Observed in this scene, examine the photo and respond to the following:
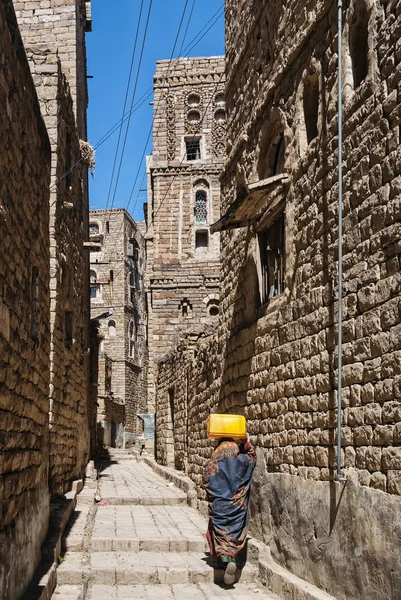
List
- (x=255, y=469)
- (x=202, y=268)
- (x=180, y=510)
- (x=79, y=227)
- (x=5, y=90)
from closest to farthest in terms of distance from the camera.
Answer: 1. (x=5, y=90)
2. (x=255, y=469)
3. (x=180, y=510)
4. (x=79, y=227)
5. (x=202, y=268)

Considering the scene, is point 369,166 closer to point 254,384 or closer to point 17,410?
point 17,410

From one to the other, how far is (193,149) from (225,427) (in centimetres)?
2234

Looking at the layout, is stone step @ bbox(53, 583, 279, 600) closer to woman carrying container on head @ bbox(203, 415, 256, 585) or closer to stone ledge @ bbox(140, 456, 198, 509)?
woman carrying container on head @ bbox(203, 415, 256, 585)

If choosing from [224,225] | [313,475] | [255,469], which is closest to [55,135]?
[224,225]

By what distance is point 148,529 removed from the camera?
948cm

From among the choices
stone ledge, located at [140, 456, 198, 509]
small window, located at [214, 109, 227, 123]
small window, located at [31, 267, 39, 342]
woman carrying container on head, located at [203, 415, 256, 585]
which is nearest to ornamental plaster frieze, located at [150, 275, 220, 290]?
small window, located at [214, 109, 227, 123]

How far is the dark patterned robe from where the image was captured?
7.21 metres

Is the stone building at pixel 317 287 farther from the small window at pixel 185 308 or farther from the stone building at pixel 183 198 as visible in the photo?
the stone building at pixel 183 198

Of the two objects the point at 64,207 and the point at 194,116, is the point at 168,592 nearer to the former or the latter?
the point at 64,207

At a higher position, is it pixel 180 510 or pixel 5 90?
pixel 5 90

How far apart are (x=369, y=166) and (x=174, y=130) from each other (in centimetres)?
2381

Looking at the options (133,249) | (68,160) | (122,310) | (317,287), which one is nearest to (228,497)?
(317,287)

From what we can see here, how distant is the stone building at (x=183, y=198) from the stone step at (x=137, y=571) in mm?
17508

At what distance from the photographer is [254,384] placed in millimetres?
8406
